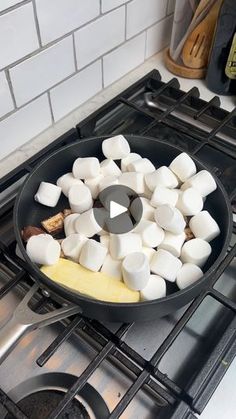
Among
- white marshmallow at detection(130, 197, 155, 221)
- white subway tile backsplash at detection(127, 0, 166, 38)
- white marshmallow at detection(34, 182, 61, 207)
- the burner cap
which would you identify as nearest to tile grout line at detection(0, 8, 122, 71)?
white subway tile backsplash at detection(127, 0, 166, 38)

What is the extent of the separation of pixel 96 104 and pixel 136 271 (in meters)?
0.52

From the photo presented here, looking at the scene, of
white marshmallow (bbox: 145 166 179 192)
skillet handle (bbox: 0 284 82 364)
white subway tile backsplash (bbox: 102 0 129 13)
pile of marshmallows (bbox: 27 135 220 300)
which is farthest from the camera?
white subway tile backsplash (bbox: 102 0 129 13)

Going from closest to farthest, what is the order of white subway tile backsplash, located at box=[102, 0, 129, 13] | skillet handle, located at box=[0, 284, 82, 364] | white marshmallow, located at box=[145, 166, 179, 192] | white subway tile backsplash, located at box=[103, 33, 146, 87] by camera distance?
skillet handle, located at box=[0, 284, 82, 364] < white marshmallow, located at box=[145, 166, 179, 192] < white subway tile backsplash, located at box=[102, 0, 129, 13] < white subway tile backsplash, located at box=[103, 33, 146, 87]

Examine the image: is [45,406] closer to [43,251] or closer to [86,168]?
[43,251]

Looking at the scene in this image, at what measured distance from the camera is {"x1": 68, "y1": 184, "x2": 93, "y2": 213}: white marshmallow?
0.70 metres

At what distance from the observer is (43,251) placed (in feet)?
1.99

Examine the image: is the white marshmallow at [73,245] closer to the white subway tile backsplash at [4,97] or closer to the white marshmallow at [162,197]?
the white marshmallow at [162,197]

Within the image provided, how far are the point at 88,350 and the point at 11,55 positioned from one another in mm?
506

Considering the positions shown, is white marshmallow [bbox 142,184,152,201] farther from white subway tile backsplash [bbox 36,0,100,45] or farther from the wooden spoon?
the wooden spoon

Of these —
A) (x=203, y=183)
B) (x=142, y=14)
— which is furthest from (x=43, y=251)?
(x=142, y=14)

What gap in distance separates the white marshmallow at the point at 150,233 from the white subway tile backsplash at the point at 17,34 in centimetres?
37

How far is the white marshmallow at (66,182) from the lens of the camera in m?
0.74

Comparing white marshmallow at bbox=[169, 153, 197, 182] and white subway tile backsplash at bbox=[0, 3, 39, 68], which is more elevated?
white subway tile backsplash at bbox=[0, 3, 39, 68]

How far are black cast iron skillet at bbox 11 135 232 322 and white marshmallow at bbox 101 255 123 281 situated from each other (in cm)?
8
